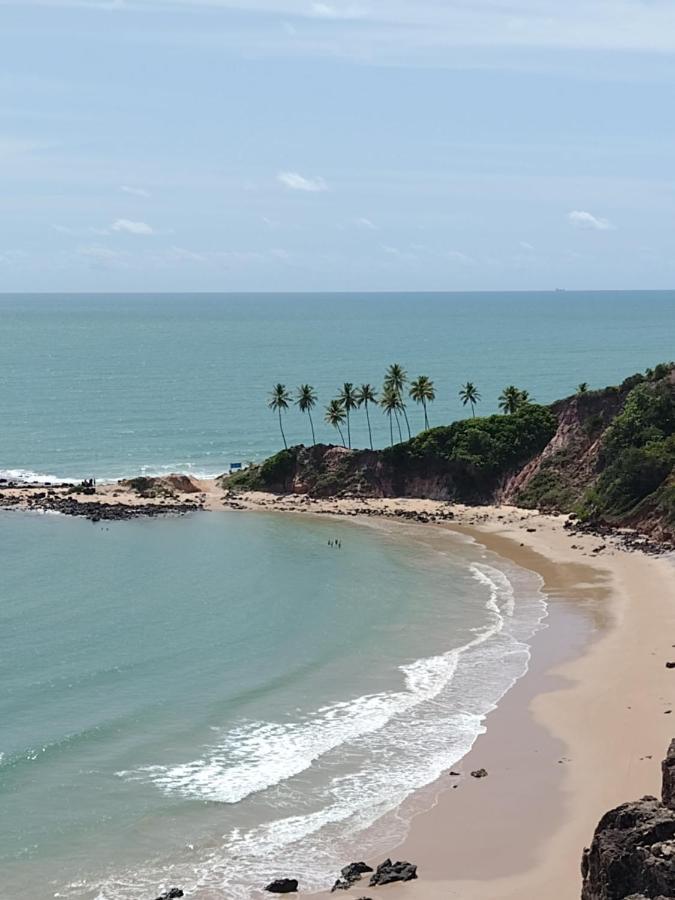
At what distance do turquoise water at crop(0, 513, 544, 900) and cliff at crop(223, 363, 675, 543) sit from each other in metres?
13.4

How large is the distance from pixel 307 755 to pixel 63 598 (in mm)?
27068

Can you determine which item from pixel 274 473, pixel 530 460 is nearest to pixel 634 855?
pixel 530 460

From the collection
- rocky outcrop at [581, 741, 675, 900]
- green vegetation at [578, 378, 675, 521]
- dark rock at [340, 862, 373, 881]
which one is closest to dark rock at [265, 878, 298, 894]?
dark rock at [340, 862, 373, 881]

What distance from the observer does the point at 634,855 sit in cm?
2030

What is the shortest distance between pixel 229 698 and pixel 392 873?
16699 mm

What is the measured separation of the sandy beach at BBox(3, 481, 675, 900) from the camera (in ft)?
95.8

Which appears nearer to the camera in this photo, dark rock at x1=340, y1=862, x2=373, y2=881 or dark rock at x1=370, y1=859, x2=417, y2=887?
dark rock at x1=370, y1=859, x2=417, y2=887

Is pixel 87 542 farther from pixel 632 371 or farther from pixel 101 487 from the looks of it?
pixel 632 371

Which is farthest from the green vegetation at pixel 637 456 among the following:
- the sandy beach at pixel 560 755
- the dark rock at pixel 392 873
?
the dark rock at pixel 392 873

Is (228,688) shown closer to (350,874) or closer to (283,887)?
(350,874)

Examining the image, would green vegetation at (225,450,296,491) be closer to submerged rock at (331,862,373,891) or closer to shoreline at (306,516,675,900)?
shoreline at (306,516,675,900)

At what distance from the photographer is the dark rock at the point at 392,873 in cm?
2809

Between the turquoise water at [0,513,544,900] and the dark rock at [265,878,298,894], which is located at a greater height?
the turquoise water at [0,513,544,900]

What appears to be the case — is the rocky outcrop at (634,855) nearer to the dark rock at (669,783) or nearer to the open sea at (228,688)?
the dark rock at (669,783)
